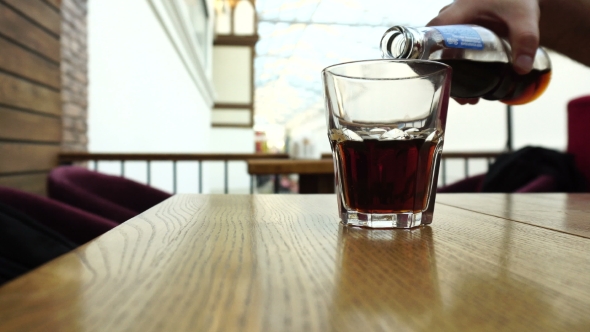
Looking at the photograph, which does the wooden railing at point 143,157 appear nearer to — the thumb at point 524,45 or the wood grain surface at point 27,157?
the wood grain surface at point 27,157

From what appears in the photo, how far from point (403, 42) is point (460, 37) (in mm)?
84

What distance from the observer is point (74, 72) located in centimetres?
217

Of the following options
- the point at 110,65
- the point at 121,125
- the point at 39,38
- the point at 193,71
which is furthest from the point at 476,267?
the point at 193,71

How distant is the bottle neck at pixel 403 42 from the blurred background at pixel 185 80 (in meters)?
0.06

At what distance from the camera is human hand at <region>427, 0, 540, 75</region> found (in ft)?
2.22

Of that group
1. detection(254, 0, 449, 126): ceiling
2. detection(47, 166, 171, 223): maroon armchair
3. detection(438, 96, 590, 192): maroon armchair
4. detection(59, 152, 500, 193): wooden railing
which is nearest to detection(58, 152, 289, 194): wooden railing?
detection(59, 152, 500, 193): wooden railing

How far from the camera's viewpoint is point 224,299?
0.23 metres

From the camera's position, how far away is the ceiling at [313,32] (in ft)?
26.9

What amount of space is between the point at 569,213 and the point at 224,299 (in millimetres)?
568

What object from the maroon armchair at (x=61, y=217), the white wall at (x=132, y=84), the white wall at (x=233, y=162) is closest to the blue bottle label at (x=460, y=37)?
the maroon armchair at (x=61, y=217)

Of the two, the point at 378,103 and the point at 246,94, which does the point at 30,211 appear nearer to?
the point at 378,103

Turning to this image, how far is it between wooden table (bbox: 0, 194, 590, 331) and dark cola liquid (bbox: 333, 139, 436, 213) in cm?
3

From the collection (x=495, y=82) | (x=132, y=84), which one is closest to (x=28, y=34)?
(x=132, y=84)

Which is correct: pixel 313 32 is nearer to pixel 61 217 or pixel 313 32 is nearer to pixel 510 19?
pixel 61 217
